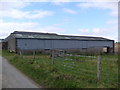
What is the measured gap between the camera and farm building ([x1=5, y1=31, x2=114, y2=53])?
36625mm

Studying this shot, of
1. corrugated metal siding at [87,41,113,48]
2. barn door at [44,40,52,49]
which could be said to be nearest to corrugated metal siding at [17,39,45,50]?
barn door at [44,40,52,49]

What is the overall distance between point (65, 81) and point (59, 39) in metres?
34.2

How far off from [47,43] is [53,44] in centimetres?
162

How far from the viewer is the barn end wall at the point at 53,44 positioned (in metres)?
36.7

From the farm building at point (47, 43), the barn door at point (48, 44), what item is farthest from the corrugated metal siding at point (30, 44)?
the barn door at point (48, 44)

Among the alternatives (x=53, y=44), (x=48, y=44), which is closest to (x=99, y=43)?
(x=53, y=44)

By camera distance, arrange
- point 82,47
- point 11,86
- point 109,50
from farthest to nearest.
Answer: point 109,50 < point 82,47 < point 11,86

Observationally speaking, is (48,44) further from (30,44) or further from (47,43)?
(30,44)

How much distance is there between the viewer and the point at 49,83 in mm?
8422

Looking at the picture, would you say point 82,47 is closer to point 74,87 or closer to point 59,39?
point 59,39

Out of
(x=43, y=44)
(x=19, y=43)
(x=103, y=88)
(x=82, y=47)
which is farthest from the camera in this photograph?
(x=82, y=47)

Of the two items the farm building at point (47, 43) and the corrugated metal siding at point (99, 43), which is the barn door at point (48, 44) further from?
the corrugated metal siding at point (99, 43)

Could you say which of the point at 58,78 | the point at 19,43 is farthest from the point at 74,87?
the point at 19,43

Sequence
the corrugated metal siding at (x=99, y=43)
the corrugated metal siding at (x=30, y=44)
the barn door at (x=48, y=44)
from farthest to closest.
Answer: the corrugated metal siding at (x=99, y=43) < the barn door at (x=48, y=44) < the corrugated metal siding at (x=30, y=44)
